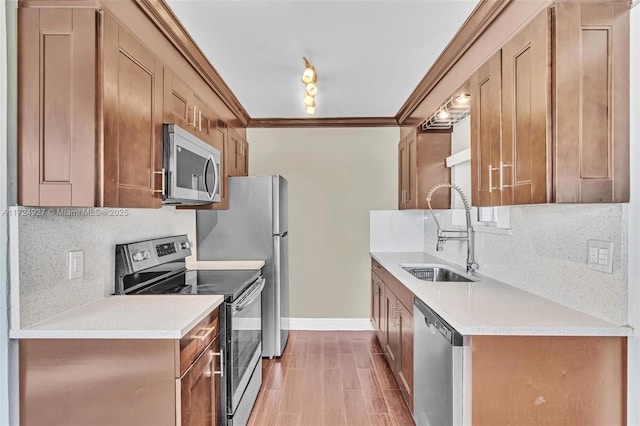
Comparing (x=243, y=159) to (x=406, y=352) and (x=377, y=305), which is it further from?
(x=406, y=352)

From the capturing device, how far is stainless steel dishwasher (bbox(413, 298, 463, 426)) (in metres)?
1.56

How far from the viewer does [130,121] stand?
1.64m

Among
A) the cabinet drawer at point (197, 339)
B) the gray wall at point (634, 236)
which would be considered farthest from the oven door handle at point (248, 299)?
the gray wall at point (634, 236)

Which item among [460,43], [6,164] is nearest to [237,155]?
[460,43]

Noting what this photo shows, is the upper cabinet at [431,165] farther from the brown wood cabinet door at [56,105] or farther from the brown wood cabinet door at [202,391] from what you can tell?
the brown wood cabinet door at [56,105]

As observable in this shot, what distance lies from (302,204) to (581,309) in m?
2.93

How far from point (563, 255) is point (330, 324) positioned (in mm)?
2827

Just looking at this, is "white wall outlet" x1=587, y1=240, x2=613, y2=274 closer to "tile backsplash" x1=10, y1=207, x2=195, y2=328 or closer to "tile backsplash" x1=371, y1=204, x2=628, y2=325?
"tile backsplash" x1=371, y1=204, x2=628, y2=325

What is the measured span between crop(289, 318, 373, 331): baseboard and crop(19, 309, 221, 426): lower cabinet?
110 inches

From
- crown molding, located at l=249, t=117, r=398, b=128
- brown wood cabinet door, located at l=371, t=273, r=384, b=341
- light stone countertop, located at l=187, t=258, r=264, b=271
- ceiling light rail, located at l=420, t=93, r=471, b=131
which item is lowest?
brown wood cabinet door, located at l=371, t=273, r=384, b=341

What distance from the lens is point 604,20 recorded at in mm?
1402

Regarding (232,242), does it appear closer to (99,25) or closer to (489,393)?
(99,25)

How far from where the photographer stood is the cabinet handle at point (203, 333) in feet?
5.43

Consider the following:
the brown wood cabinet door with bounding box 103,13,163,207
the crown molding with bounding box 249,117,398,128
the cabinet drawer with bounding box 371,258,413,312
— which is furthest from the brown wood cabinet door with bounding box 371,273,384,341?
the brown wood cabinet door with bounding box 103,13,163,207
